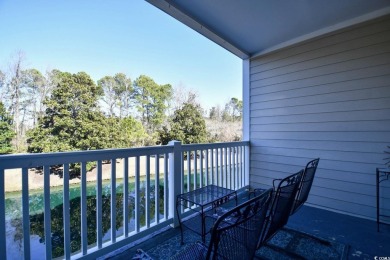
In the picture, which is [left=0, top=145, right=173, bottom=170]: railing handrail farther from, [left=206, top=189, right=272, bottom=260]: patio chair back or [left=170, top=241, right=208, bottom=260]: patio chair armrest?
[left=206, top=189, right=272, bottom=260]: patio chair back

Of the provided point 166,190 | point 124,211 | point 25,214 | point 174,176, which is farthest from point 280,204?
point 25,214

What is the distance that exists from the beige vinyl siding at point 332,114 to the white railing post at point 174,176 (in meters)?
2.09

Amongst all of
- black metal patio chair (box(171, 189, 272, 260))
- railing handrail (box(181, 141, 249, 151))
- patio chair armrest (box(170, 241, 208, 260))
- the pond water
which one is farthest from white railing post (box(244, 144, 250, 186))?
black metal patio chair (box(171, 189, 272, 260))

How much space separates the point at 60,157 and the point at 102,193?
1216mm

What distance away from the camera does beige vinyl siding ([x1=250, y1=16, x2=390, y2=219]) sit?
270cm

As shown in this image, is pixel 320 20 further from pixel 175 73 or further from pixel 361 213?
pixel 175 73

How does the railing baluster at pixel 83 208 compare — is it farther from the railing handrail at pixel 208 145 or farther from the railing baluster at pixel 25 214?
the railing handrail at pixel 208 145

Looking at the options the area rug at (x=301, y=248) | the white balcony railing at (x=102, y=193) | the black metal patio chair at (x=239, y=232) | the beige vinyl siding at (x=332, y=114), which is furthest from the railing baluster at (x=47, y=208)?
the beige vinyl siding at (x=332, y=114)

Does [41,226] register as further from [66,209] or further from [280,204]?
[280,204]

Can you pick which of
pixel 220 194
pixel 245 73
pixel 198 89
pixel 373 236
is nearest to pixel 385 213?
pixel 373 236

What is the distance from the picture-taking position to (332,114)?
10.0 ft

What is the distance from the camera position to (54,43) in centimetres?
1221

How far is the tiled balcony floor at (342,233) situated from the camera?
200 centimetres

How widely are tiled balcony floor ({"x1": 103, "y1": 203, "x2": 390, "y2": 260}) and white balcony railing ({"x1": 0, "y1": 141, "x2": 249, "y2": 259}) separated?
14 cm
